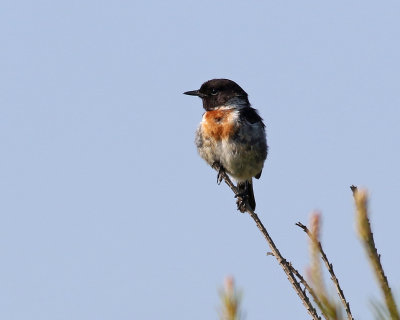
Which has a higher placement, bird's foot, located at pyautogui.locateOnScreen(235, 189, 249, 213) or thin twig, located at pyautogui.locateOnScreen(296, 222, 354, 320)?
bird's foot, located at pyautogui.locateOnScreen(235, 189, 249, 213)

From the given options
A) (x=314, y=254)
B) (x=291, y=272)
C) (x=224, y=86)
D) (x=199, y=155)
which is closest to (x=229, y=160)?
(x=199, y=155)

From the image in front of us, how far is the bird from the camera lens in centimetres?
732

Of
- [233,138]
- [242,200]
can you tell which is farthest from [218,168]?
[242,200]

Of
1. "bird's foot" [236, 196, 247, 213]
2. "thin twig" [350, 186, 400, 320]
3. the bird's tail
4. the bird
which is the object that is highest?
the bird

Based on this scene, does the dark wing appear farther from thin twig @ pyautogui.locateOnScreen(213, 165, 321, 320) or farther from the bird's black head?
thin twig @ pyautogui.locateOnScreen(213, 165, 321, 320)

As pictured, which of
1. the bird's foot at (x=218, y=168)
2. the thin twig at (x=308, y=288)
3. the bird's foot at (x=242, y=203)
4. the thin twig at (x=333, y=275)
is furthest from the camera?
the bird's foot at (x=218, y=168)

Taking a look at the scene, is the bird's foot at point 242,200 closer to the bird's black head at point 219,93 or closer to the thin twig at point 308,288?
the thin twig at point 308,288

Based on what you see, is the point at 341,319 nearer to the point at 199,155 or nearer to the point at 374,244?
the point at 374,244

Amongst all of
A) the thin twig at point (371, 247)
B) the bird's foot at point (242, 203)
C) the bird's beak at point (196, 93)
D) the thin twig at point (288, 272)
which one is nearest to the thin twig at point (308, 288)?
the thin twig at point (288, 272)

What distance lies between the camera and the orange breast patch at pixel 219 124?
7.34 meters

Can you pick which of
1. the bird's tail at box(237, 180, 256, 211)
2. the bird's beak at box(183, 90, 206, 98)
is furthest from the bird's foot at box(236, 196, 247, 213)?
the bird's beak at box(183, 90, 206, 98)

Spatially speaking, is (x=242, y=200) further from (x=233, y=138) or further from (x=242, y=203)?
(x=233, y=138)

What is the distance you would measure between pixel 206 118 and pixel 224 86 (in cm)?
69

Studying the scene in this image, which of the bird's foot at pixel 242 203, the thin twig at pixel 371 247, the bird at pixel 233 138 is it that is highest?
the bird at pixel 233 138
